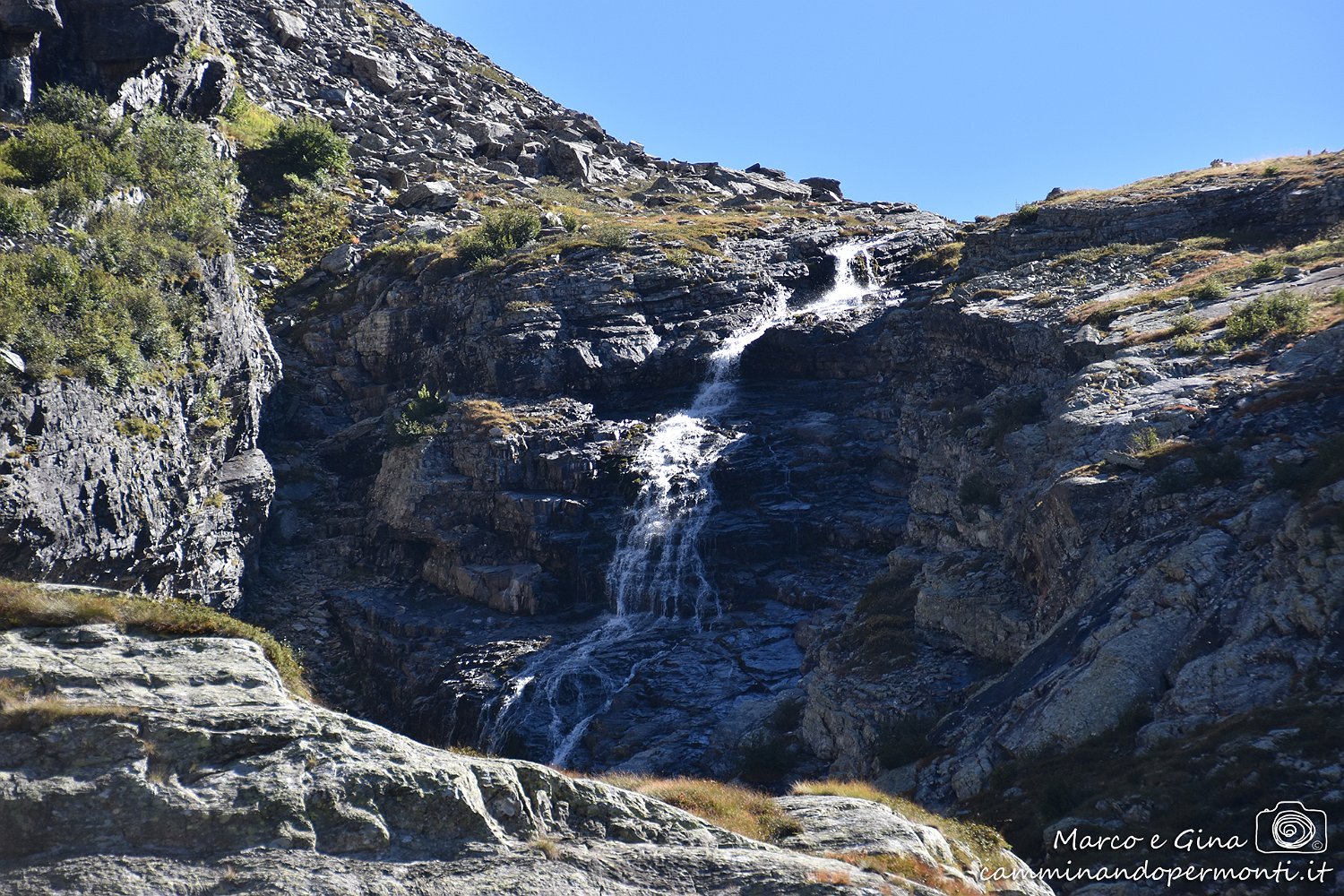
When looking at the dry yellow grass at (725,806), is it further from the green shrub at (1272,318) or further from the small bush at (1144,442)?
the green shrub at (1272,318)

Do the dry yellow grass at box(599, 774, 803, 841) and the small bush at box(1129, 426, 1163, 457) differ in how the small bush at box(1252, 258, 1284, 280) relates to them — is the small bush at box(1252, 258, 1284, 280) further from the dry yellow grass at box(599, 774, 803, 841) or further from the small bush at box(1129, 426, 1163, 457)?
the dry yellow grass at box(599, 774, 803, 841)

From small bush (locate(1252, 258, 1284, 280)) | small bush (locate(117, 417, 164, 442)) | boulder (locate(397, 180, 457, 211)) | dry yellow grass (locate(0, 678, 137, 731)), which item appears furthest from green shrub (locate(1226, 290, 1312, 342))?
boulder (locate(397, 180, 457, 211))

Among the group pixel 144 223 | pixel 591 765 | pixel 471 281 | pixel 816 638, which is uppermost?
pixel 471 281

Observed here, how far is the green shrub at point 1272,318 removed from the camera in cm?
2770

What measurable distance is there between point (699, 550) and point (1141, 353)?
17.4m

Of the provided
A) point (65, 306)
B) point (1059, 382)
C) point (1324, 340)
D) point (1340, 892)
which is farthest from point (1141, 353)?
point (65, 306)

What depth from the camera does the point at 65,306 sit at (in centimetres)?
3097

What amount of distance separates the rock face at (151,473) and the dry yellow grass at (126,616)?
13.0 meters

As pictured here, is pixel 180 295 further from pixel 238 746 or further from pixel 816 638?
pixel 238 746

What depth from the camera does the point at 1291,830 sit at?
1408 cm

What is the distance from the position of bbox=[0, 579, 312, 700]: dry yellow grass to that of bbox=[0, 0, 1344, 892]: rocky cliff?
15.2 ft

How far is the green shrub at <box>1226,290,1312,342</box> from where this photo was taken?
27703 mm

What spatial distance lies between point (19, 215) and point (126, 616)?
23.7 meters

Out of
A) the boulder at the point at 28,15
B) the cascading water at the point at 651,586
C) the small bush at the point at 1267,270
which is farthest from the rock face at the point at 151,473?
the small bush at the point at 1267,270
